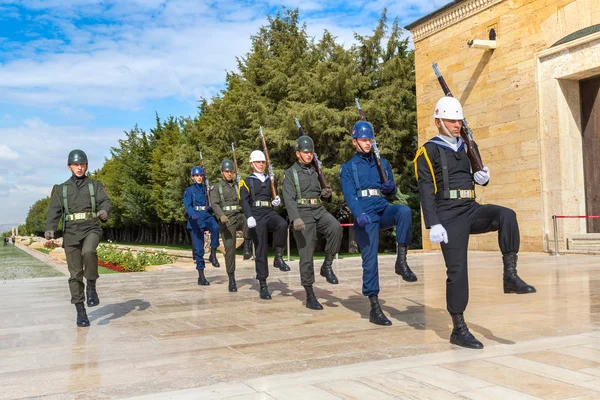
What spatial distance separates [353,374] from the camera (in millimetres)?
4641

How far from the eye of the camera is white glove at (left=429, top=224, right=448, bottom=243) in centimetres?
556

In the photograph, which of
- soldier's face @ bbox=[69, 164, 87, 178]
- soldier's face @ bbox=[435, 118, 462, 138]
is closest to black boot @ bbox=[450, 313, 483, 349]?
soldier's face @ bbox=[435, 118, 462, 138]

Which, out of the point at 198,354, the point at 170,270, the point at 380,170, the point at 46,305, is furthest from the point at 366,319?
the point at 170,270

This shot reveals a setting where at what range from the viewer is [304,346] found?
19.2ft

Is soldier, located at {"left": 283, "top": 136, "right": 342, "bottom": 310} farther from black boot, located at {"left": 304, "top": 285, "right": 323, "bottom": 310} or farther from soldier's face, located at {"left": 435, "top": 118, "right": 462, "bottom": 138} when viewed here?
soldier's face, located at {"left": 435, "top": 118, "right": 462, "bottom": 138}

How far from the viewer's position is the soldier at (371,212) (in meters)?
6.94

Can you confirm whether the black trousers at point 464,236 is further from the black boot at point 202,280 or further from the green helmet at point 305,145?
the black boot at point 202,280

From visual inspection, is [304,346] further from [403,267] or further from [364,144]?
[364,144]

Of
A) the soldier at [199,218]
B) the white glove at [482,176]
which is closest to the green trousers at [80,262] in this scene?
the soldier at [199,218]

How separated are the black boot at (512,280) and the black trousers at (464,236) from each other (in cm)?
8

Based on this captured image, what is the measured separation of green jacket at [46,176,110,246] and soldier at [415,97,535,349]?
4.34 m

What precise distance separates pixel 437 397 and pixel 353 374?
0.85 m

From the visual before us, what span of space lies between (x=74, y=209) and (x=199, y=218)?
4.65 m

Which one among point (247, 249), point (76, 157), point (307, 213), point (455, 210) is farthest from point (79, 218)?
point (247, 249)
